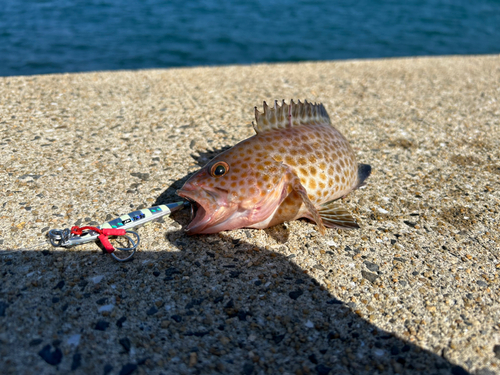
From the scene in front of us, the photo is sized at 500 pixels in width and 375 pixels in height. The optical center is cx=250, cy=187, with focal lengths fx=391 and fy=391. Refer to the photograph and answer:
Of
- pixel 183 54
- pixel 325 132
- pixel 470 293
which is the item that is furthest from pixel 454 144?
pixel 183 54

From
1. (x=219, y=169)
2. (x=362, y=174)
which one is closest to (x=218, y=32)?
(x=362, y=174)

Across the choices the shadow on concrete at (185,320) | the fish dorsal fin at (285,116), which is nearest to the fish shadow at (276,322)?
the shadow on concrete at (185,320)

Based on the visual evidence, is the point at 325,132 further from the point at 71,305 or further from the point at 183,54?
the point at 183,54

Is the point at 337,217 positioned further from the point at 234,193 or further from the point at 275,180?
the point at 234,193

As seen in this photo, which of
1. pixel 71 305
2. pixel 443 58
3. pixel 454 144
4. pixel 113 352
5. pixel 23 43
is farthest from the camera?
pixel 23 43

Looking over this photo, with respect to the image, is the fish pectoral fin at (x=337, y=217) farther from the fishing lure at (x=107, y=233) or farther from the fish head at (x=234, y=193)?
the fishing lure at (x=107, y=233)

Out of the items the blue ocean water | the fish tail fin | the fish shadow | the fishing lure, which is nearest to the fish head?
the fish shadow
